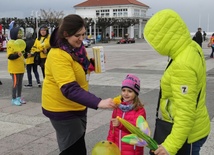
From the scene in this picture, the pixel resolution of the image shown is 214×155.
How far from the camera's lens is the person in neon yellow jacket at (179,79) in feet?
6.55

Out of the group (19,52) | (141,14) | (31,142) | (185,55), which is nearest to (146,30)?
(185,55)

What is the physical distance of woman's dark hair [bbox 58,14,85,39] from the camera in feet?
8.19

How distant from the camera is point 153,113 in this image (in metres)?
6.04

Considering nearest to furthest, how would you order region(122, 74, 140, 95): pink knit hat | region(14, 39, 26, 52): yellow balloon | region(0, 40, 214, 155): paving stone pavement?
1. region(122, 74, 140, 95): pink knit hat
2. region(0, 40, 214, 155): paving stone pavement
3. region(14, 39, 26, 52): yellow balloon

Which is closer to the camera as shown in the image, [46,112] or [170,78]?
[170,78]

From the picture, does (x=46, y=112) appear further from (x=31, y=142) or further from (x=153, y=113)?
(x=153, y=113)

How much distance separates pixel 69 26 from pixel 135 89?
93 cm

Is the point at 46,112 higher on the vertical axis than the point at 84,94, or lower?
lower

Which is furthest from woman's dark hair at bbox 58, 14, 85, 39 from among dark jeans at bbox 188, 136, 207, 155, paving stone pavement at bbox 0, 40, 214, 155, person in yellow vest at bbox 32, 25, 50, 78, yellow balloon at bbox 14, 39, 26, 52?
person in yellow vest at bbox 32, 25, 50, 78

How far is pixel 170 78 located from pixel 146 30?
361 millimetres

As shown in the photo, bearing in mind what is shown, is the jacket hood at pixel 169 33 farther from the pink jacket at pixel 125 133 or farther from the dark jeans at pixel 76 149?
the dark jeans at pixel 76 149

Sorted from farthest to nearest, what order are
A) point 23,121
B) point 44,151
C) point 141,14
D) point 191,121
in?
point 141,14 < point 23,121 < point 44,151 < point 191,121

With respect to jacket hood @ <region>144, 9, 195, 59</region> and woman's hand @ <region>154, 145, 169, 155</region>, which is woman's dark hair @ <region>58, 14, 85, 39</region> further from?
woman's hand @ <region>154, 145, 169, 155</region>

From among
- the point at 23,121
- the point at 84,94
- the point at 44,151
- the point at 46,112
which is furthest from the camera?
the point at 23,121
